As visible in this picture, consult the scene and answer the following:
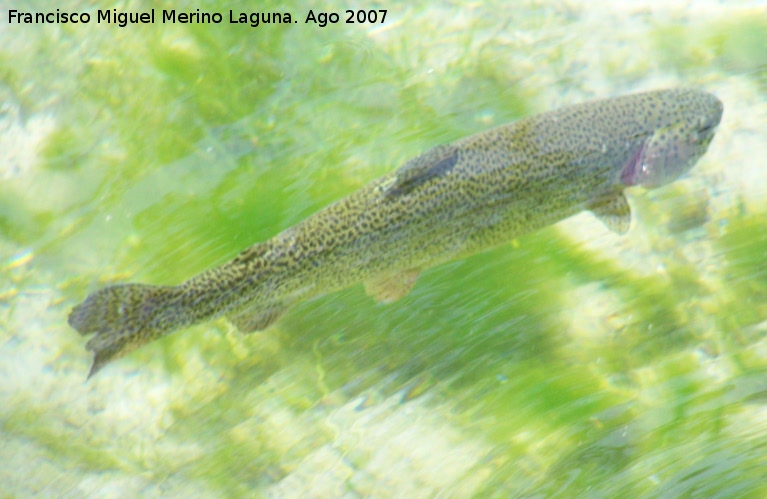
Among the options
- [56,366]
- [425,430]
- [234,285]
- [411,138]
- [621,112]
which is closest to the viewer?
[234,285]

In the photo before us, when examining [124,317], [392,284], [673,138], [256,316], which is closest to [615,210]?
[673,138]

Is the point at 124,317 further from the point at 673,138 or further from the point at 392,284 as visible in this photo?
the point at 673,138

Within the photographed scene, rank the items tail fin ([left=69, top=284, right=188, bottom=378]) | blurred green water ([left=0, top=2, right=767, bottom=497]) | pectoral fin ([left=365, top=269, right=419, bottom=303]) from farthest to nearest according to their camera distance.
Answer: blurred green water ([left=0, top=2, right=767, bottom=497]) → pectoral fin ([left=365, top=269, right=419, bottom=303]) → tail fin ([left=69, top=284, right=188, bottom=378])

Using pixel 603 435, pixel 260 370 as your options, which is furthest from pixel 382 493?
pixel 603 435

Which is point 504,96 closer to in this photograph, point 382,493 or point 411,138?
point 411,138

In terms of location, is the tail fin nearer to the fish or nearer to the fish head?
the fish

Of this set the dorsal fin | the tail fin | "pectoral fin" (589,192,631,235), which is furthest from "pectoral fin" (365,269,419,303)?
"pectoral fin" (589,192,631,235)
